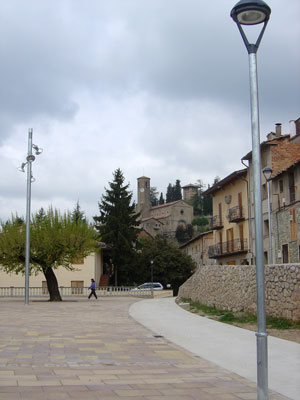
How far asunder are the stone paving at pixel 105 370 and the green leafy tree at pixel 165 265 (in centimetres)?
4503

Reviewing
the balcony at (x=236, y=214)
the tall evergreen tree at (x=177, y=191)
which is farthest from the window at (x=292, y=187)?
the tall evergreen tree at (x=177, y=191)

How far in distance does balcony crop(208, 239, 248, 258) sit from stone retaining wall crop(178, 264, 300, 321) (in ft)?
61.3

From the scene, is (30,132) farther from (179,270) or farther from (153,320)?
(179,270)

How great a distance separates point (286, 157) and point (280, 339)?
27.6 m

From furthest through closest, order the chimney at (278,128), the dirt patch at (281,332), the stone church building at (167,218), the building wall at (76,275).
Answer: the stone church building at (167,218) → the building wall at (76,275) → the chimney at (278,128) → the dirt patch at (281,332)

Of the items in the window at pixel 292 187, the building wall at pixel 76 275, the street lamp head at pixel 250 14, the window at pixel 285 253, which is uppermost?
the window at pixel 292 187

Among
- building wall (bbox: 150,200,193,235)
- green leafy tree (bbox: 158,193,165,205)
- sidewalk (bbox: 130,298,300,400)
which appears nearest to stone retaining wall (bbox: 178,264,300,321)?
sidewalk (bbox: 130,298,300,400)

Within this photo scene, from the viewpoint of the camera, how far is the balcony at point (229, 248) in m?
42.3

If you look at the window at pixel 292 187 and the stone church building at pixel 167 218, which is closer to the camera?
the window at pixel 292 187

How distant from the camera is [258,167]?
21.4 feet

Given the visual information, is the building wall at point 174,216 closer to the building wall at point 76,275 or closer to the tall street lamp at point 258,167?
the building wall at point 76,275

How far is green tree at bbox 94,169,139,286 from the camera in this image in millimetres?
58031

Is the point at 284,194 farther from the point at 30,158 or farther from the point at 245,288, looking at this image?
the point at 245,288

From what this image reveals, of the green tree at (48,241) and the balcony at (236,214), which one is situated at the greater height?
the balcony at (236,214)
